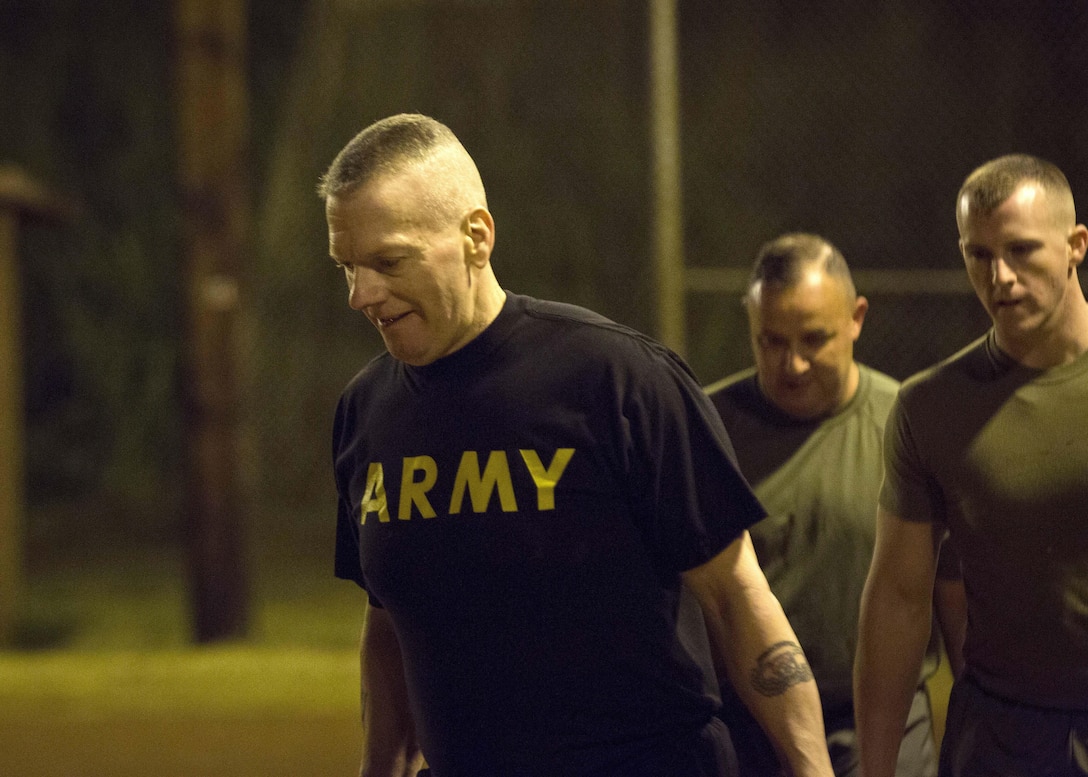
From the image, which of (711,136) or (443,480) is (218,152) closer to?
(711,136)

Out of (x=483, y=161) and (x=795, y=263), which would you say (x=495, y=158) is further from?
(x=795, y=263)

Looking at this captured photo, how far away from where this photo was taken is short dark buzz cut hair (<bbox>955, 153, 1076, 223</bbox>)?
2672 millimetres

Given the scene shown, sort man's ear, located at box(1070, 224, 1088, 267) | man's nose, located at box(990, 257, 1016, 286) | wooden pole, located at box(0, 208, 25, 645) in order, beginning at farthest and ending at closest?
wooden pole, located at box(0, 208, 25, 645)
man's ear, located at box(1070, 224, 1088, 267)
man's nose, located at box(990, 257, 1016, 286)

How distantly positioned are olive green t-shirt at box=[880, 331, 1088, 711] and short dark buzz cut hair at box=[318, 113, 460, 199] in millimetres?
1163

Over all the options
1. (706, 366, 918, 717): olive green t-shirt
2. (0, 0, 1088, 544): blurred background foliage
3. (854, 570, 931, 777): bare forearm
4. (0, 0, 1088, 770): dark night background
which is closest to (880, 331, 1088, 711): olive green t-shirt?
(854, 570, 931, 777): bare forearm

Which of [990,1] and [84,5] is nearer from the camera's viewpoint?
[990,1]

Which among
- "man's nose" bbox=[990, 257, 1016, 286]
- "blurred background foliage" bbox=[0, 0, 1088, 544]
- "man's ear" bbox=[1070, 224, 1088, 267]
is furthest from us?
"blurred background foliage" bbox=[0, 0, 1088, 544]

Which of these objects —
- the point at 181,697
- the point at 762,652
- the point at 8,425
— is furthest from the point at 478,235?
the point at 8,425

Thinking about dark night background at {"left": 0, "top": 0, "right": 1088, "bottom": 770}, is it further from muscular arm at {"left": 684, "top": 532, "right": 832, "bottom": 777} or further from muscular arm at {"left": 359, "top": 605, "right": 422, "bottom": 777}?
muscular arm at {"left": 684, "top": 532, "right": 832, "bottom": 777}

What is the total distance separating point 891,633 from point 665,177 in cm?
396

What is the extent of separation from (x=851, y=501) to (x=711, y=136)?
796 centimetres

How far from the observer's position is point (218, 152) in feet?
24.4

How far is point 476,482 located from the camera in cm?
210

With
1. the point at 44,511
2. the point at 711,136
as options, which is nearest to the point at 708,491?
the point at 711,136
